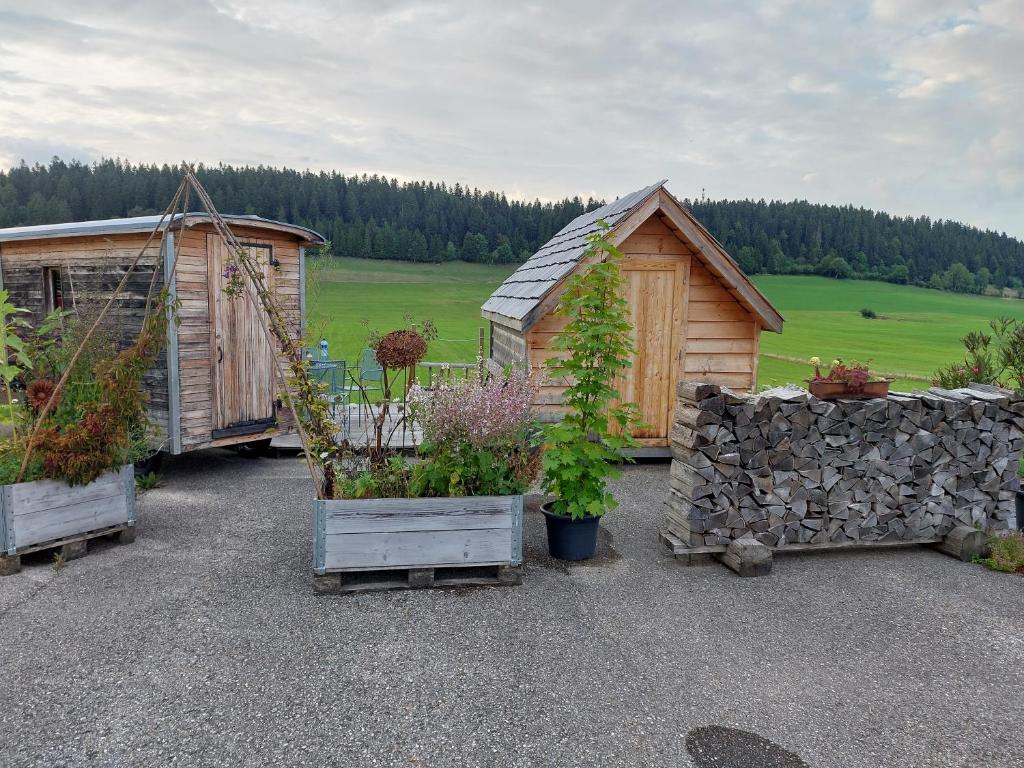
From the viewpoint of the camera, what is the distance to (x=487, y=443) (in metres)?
5.39

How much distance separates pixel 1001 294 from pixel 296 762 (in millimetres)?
88331

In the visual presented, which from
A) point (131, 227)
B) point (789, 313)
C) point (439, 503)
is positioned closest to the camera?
point (439, 503)

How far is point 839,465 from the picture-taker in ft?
20.0

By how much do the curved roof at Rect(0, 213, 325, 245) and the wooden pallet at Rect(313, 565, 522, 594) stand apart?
4.10 metres

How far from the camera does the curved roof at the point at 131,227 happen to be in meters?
7.62

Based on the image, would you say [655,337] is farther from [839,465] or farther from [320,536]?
[320,536]

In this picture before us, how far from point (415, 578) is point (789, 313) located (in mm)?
52916

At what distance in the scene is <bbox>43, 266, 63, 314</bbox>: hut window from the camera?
9445 mm

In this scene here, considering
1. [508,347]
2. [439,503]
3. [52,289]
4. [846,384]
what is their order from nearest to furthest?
[439,503] < [846,384] < [52,289] < [508,347]

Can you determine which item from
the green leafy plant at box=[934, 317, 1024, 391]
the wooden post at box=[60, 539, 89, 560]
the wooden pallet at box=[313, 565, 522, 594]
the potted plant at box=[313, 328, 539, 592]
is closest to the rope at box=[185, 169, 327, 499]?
the potted plant at box=[313, 328, 539, 592]

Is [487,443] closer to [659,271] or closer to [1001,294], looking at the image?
[659,271]

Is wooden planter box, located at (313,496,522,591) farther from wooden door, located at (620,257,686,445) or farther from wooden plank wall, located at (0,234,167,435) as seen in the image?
wooden door, located at (620,257,686,445)

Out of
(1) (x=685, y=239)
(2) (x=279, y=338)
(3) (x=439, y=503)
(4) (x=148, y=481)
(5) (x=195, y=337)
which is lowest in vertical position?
(4) (x=148, y=481)

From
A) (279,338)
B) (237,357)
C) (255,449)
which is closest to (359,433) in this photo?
(255,449)
